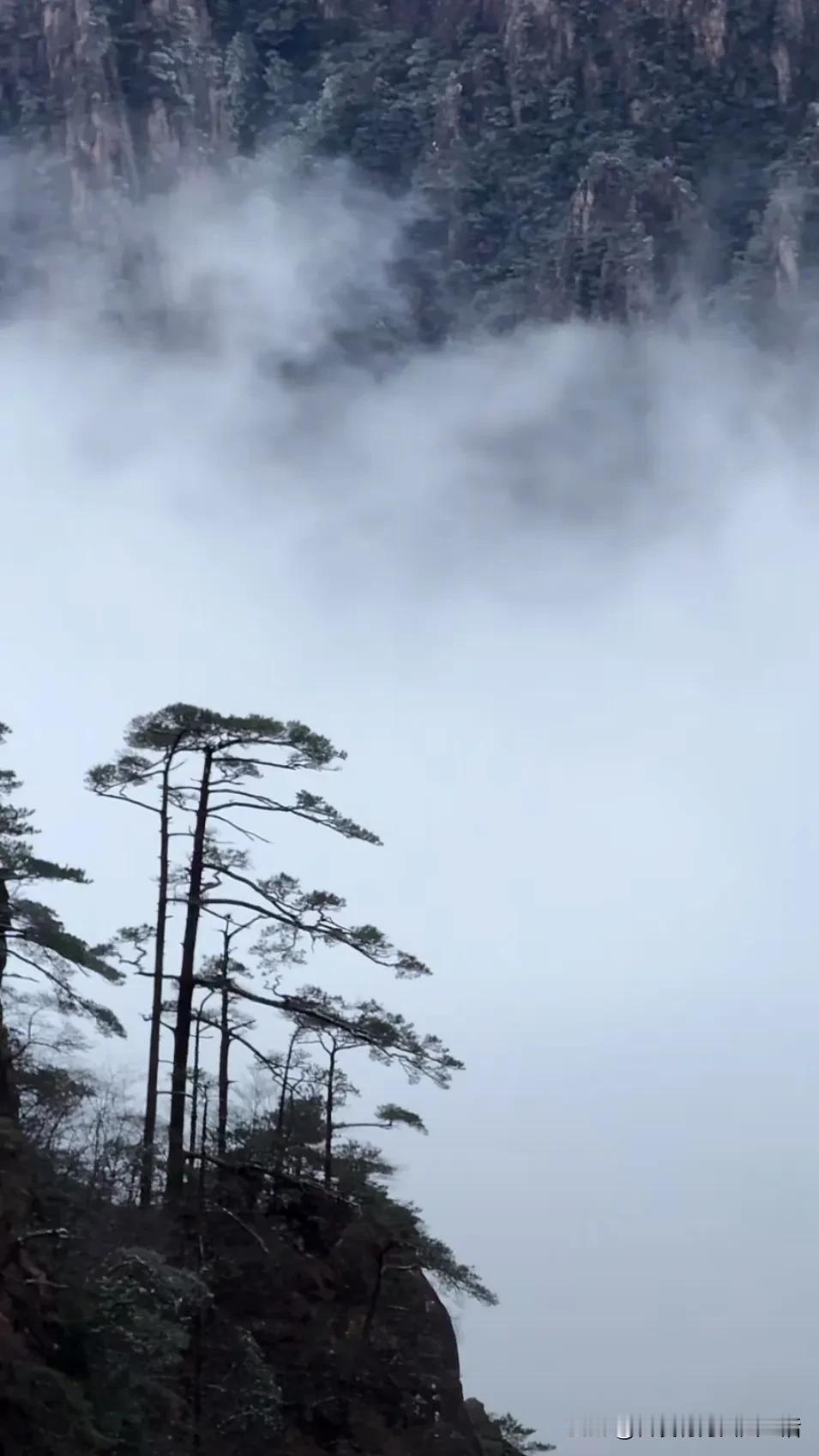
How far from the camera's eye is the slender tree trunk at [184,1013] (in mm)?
24266

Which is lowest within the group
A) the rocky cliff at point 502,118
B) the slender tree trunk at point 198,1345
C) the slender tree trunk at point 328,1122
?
the slender tree trunk at point 198,1345

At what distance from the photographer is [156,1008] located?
2681 cm

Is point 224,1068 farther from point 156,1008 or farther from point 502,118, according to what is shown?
point 502,118

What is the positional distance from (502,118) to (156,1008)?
13362 cm

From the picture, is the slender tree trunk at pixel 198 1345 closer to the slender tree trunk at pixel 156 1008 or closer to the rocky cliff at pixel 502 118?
the slender tree trunk at pixel 156 1008

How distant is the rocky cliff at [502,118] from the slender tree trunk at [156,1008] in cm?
11401

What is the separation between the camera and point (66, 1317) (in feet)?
62.4

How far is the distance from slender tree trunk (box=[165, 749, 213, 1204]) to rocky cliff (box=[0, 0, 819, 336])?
375 ft

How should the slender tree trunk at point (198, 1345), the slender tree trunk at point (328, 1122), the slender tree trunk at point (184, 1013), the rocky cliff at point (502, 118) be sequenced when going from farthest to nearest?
the rocky cliff at point (502, 118) < the slender tree trunk at point (328, 1122) < the slender tree trunk at point (184, 1013) < the slender tree trunk at point (198, 1345)

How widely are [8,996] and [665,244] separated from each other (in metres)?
123

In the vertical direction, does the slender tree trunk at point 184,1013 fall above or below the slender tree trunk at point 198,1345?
above

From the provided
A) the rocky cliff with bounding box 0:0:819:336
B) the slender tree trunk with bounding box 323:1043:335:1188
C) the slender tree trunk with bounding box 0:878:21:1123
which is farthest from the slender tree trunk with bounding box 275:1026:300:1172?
the rocky cliff with bounding box 0:0:819:336

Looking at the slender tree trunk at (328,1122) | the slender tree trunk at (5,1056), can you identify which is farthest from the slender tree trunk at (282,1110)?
the slender tree trunk at (5,1056)

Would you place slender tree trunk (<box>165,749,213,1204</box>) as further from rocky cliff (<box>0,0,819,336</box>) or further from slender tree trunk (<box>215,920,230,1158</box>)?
→ rocky cliff (<box>0,0,819,336</box>)
